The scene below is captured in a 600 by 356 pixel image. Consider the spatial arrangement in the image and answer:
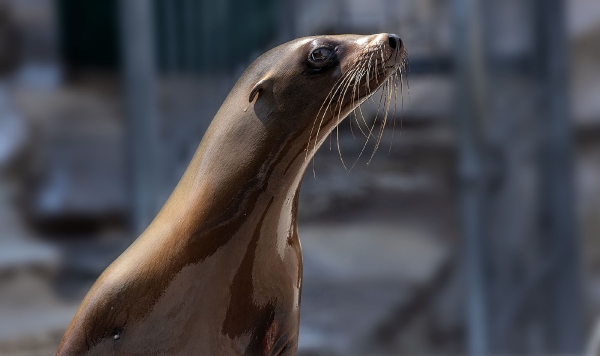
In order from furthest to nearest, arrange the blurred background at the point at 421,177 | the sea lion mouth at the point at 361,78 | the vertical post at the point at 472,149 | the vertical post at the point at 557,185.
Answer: the vertical post at the point at 557,185 < the vertical post at the point at 472,149 < the blurred background at the point at 421,177 < the sea lion mouth at the point at 361,78

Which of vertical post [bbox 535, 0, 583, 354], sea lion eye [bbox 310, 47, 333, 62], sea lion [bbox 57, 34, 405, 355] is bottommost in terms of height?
vertical post [bbox 535, 0, 583, 354]

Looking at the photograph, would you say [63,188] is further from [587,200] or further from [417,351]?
[587,200]

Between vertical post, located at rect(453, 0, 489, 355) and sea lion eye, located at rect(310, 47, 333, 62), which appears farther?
vertical post, located at rect(453, 0, 489, 355)

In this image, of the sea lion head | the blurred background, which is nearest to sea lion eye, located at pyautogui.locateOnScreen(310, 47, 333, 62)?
the sea lion head

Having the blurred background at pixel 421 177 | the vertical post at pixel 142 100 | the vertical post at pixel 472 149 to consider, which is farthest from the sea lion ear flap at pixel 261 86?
the vertical post at pixel 142 100

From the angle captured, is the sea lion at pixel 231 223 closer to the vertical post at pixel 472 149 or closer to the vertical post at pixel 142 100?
the vertical post at pixel 472 149

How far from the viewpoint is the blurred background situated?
247 centimetres

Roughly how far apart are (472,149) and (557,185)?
0.46m

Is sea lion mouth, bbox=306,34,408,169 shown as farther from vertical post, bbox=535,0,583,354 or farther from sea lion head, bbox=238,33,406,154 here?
vertical post, bbox=535,0,583,354

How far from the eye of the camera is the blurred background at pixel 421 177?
97.3 inches

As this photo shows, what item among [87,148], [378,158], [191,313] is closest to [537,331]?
[378,158]

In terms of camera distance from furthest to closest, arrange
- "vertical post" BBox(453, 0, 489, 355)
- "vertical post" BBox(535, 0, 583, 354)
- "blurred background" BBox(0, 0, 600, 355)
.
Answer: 1. "vertical post" BBox(535, 0, 583, 354)
2. "vertical post" BBox(453, 0, 489, 355)
3. "blurred background" BBox(0, 0, 600, 355)

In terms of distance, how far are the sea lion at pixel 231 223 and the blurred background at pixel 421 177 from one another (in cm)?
151

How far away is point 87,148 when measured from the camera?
3336 millimetres
